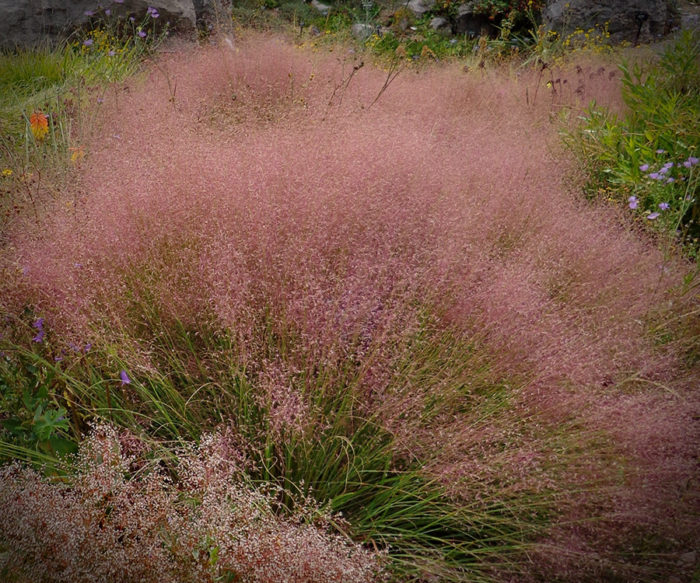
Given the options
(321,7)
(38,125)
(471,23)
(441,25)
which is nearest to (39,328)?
(38,125)

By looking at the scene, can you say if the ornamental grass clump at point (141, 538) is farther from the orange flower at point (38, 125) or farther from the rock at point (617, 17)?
the rock at point (617, 17)

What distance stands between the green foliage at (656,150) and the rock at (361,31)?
3976 millimetres

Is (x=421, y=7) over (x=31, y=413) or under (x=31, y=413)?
over

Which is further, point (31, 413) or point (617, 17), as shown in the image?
point (617, 17)

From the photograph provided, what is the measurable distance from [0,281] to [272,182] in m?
0.98

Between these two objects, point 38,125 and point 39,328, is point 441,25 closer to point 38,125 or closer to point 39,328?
point 38,125

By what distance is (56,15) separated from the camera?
4.97 meters

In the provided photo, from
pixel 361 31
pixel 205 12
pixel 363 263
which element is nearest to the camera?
pixel 363 263

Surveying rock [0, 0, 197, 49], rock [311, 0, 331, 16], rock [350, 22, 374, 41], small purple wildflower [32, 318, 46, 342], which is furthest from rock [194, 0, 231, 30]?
small purple wildflower [32, 318, 46, 342]

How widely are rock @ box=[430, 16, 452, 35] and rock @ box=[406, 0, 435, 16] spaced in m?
0.37

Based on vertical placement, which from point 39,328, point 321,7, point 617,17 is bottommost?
point 321,7

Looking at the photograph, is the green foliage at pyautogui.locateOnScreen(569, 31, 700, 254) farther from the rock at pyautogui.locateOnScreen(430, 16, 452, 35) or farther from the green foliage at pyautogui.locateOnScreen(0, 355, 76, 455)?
the rock at pyautogui.locateOnScreen(430, 16, 452, 35)

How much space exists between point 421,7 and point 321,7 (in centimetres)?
178

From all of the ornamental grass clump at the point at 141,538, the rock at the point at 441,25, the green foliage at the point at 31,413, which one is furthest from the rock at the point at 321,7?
the ornamental grass clump at the point at 141,538
